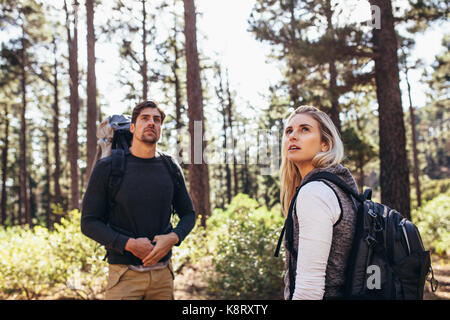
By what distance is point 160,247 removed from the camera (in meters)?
2.91

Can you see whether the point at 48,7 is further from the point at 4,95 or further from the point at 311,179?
the point at 311,179

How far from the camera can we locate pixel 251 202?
11062 mm

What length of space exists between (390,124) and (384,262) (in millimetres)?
6889

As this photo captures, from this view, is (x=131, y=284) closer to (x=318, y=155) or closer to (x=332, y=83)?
(x=318, y=155)

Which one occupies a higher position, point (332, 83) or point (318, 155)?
point (332, 83)

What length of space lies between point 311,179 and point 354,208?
0.75ft

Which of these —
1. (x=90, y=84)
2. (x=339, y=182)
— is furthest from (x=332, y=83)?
(x=339, y=182)

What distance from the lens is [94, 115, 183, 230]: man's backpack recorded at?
300 centimetres

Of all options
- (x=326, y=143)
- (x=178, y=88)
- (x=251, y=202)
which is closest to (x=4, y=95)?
(x=178, y=88)

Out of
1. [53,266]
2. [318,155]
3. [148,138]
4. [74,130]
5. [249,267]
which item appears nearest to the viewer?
[318,155]

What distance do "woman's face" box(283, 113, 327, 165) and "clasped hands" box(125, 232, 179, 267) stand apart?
1.43 meters

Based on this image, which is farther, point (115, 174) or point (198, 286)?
point (198, 286)

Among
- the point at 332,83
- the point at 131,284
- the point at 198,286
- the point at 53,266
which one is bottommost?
Result: the point at 198,286

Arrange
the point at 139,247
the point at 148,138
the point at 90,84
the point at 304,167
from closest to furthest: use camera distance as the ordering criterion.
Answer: the point at 304,167 < the point at 139,247 < the point at 148,138 < the point at 90,84
